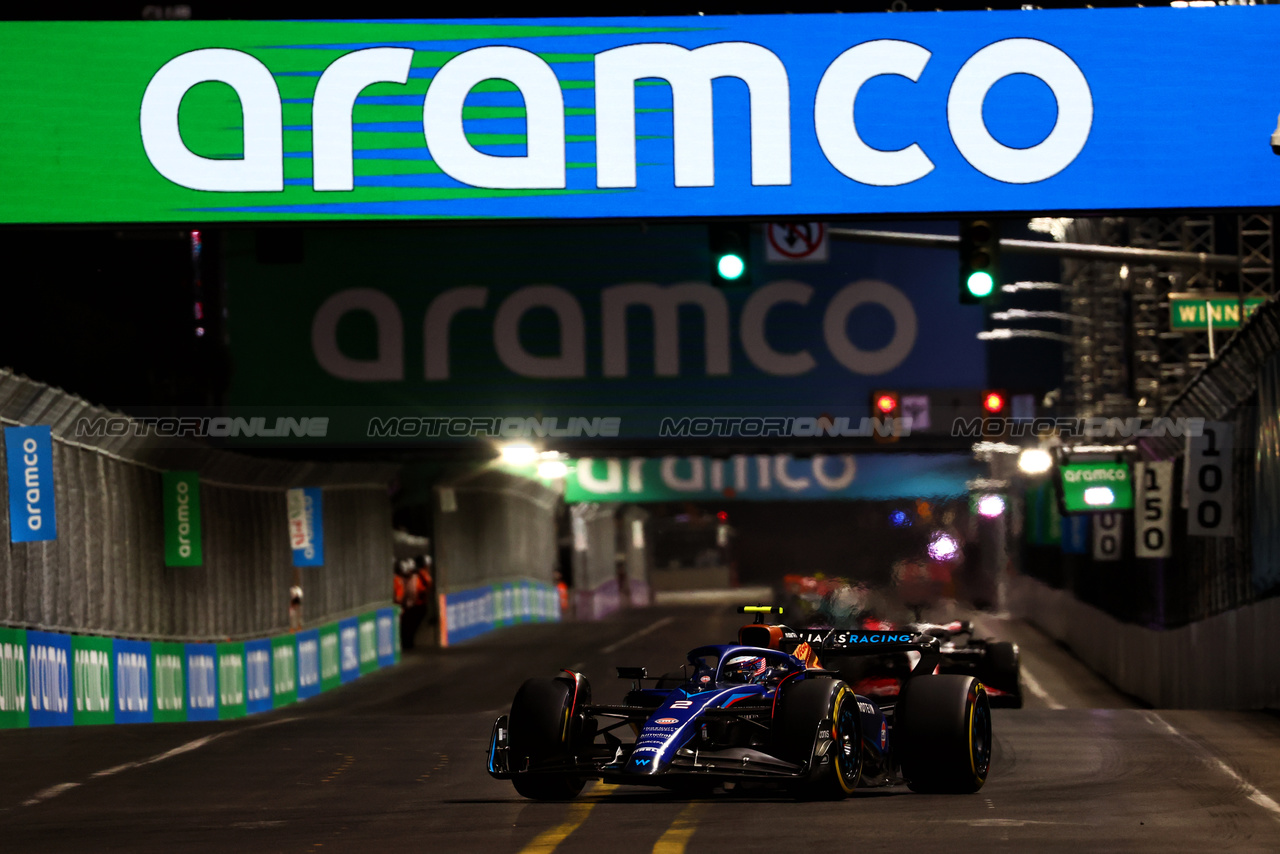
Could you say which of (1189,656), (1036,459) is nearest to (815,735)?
(1189,656)

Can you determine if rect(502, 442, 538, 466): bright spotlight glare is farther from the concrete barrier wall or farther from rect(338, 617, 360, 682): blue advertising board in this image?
the concrete barrier wall

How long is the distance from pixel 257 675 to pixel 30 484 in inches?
378

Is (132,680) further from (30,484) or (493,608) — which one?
(493,608)

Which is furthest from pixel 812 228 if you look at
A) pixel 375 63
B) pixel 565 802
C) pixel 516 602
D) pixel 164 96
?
pixel 516 602

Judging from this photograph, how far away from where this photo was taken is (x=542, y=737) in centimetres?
1009

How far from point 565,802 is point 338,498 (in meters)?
22.5

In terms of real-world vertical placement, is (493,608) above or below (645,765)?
below

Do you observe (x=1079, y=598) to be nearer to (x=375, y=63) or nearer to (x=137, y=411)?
(x=137, y=411)

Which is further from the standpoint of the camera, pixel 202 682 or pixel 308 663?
pixel 308 663

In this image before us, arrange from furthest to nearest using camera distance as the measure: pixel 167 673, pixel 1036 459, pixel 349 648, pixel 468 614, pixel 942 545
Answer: pixel 468 614, pixel 349 648, pixel 1036 459, pixel 167 673, pixel 942 545

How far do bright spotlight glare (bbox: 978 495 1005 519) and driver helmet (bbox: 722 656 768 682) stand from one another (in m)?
13.7

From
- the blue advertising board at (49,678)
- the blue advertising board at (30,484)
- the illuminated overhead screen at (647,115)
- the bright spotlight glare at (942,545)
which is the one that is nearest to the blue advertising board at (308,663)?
the blue advertising board at (49,678)

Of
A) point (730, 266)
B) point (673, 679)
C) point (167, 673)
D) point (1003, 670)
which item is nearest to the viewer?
point (673, 679)

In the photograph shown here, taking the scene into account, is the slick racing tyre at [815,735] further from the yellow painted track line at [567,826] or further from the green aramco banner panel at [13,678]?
the green aramco banner panel at [13,678]
